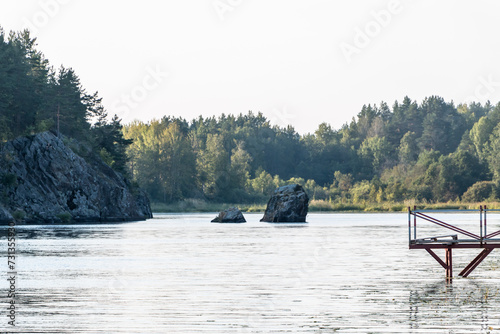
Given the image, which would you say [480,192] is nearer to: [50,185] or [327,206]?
[327,206]

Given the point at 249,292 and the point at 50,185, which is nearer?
the point at 249,292

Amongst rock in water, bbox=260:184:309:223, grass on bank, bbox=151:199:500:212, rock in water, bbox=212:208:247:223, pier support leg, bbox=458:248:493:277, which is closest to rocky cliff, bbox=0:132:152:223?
rock in water, bbox=212:208:247:223

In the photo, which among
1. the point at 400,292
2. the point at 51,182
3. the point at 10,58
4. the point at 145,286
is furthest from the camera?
the point at 10,58

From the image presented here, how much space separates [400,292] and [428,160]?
17166cm

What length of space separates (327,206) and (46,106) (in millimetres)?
71967

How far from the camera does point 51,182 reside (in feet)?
348

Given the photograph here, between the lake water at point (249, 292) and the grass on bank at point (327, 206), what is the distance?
113915 mm

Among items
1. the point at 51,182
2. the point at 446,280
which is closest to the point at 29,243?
the point at 446,280

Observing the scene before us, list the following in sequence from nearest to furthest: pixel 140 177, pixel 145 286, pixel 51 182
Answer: pixel 145 286
pixel 51 182
pixel 140 177

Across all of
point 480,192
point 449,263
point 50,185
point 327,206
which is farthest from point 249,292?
point 480,192

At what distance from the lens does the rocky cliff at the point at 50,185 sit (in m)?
101

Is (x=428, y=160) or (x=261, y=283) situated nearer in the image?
(x=261, y=283)

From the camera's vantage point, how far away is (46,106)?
124688mm

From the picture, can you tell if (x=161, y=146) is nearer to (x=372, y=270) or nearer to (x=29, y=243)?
(x=29, y=243)
